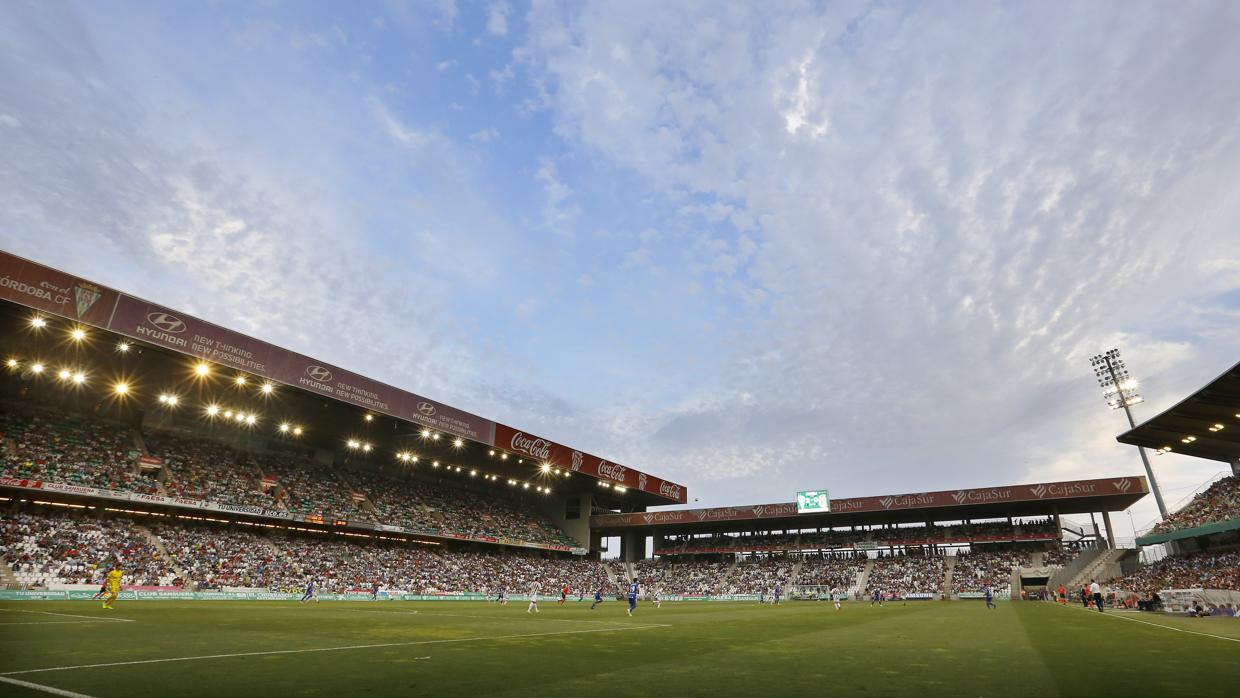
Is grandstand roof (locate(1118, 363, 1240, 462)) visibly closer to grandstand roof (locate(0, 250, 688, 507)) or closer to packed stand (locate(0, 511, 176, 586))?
grandstand roof (locate(0, 250, 688, 507))

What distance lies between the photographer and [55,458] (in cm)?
3334

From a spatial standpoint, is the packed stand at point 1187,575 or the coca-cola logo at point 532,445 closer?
the packed stand at point 1187,575

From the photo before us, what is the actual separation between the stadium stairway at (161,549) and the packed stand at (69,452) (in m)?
2.64

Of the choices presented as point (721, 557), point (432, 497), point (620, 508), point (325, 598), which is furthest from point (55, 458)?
point (721, 557)

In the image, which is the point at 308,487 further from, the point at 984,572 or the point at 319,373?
the point at 984,572

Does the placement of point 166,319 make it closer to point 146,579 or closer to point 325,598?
point 146,579

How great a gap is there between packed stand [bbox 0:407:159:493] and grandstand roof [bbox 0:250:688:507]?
8362mm

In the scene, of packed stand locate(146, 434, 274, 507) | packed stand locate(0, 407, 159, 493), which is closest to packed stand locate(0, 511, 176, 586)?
packed stand locate(0, 407, 159, 493)

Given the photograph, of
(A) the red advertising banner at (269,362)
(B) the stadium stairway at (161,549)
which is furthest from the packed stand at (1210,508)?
(B) the stadium stairway at (161,549)

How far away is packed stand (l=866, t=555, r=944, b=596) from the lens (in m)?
53.7

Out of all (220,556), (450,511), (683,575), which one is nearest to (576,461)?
(450,511)

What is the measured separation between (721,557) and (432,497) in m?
36.0

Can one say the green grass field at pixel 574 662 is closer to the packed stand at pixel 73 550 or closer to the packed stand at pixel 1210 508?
the packed stand at pixel 73 550

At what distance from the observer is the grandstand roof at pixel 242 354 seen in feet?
89.5
